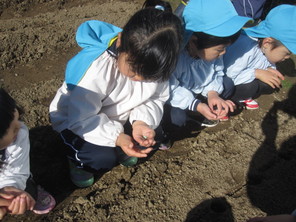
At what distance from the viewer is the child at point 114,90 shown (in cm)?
125

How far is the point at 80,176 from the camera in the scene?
1714mm

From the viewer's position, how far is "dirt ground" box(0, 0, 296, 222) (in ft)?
5.81

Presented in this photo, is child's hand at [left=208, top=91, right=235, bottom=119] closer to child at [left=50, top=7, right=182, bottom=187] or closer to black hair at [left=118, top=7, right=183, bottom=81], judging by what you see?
child at [left=50, top=7, right=182, bottom=187]

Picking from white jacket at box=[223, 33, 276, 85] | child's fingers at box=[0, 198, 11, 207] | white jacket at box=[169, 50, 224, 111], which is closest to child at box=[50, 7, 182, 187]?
white jacket at box=[169, 50, 224, 111]

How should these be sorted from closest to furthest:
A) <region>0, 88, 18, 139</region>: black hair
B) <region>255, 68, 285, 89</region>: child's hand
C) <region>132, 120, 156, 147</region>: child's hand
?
<region>0, 88, 18, 139</region>: black hair → <region>132, 120, 156, 147</region>: child's hand → <region>255, 68, 285, 89</region>: child's hand

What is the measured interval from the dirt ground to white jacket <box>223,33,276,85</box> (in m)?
0.34

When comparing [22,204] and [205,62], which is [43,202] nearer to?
[22,204]

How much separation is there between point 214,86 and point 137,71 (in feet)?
3.09

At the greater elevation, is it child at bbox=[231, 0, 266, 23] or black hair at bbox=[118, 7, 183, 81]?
black hair at bbox=[118, 7, 183, 81]

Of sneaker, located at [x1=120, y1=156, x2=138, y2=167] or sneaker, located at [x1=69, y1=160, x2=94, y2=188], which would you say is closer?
sneaker, located at [x1=69, y1=160, x2=94, y2=188]

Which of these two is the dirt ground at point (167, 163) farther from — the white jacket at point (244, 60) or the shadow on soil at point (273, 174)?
the white jacket at point (244, 60)

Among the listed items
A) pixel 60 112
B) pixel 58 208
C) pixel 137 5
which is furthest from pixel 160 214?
pixel 137 5

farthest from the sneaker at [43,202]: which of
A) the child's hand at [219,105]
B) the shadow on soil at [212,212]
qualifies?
the child's hand at [219,105]

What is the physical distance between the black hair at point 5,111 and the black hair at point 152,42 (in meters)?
0.52
